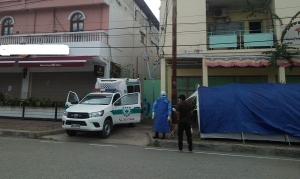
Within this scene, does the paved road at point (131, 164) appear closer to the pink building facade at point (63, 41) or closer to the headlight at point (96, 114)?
the headlight at point (96, 114)

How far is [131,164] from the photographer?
5.40 metres

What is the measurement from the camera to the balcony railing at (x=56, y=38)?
14.1 meters

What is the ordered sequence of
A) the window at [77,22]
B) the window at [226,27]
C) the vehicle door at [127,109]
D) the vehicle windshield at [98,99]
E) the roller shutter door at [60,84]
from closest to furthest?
1. the vehicle windshield at [98,99]
2. the vehicle door at [127,109]
3. the window at [226,27]
4. the roller shutter door at [60,84]
5. the window at [77,22]

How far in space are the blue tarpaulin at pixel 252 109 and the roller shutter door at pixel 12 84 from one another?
13.4 m

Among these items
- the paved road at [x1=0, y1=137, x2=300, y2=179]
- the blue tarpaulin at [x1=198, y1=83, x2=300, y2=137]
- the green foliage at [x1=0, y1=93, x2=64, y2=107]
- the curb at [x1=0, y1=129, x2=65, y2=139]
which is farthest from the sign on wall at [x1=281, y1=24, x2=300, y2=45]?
the green foliage at [x1=0, y1=93, x2=64, y2=107]

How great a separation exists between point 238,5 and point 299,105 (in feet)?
28.0

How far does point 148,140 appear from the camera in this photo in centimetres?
898

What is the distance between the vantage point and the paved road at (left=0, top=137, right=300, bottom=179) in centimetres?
463

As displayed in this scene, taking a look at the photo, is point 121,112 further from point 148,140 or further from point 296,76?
point 296,76

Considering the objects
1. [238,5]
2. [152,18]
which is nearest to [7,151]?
[238,5]

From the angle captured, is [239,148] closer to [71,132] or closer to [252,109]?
[252,109]

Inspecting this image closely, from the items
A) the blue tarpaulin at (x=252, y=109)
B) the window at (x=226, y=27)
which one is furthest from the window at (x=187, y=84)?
the blue tarpaulin at (x=252, y=109)

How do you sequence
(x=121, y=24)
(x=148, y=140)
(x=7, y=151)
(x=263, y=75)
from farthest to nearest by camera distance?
(x=121, y=24), (x=263, y=75), (x=148, y=140), (x=7, y=151)

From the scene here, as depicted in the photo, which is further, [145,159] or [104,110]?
[104,110]
